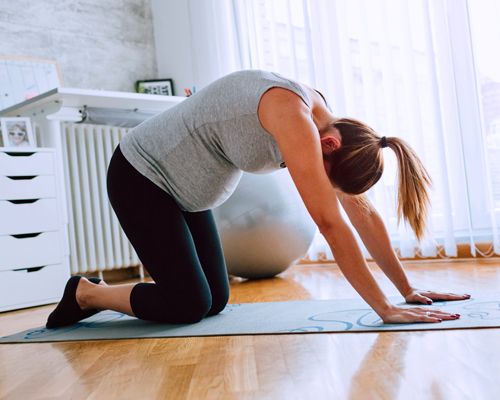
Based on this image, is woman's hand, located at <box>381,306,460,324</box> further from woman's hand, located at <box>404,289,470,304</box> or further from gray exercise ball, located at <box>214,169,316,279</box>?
gray exercise ball, located at <box>214,169,316,279</box>

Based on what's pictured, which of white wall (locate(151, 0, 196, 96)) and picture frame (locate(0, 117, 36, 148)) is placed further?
white wall (locate(151, 0, 196, 96))

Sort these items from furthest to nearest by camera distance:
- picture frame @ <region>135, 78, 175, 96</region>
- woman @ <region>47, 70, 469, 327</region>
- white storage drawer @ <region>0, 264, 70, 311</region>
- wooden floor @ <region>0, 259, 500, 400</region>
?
1. picture frame @ <region>135, 78, 175, 96</region>
2. white storage drawer @ <region>0, 264, 70, 311</region>
3. woman @ <region>47, 70, 469, 327</region>
4. wooden floor @ <region>0, 259, 500, 400</region>

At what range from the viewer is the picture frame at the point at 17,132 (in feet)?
9.76

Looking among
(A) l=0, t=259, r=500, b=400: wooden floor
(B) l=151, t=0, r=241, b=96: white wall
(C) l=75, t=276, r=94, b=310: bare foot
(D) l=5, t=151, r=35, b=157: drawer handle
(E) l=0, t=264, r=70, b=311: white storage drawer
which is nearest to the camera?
(A) l=0, t=259, r=500, b=400: wooden floor

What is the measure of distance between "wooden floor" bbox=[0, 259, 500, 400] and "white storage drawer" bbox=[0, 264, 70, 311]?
3.01ft

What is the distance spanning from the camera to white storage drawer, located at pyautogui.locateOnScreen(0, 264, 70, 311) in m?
2.74

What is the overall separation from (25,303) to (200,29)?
1.97 meters

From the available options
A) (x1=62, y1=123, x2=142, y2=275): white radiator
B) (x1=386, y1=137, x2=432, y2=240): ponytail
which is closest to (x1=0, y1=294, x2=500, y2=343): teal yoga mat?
(x1=386, y1=137, x2=432, y2=240): ponytail

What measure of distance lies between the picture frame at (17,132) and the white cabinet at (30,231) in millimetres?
137

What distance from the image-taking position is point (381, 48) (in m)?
3.36

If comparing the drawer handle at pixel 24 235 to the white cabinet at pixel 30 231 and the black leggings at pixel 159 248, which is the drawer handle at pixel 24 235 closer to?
the white cabinet at pixel 30 231

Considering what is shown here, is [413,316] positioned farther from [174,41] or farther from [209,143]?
[174,41]

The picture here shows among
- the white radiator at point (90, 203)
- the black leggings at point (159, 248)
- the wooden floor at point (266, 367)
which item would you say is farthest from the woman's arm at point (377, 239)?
the white radiator at point (90, 203)

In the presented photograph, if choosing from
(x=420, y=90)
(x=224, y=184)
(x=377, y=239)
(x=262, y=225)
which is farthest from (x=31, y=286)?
(x=420, y=90)
